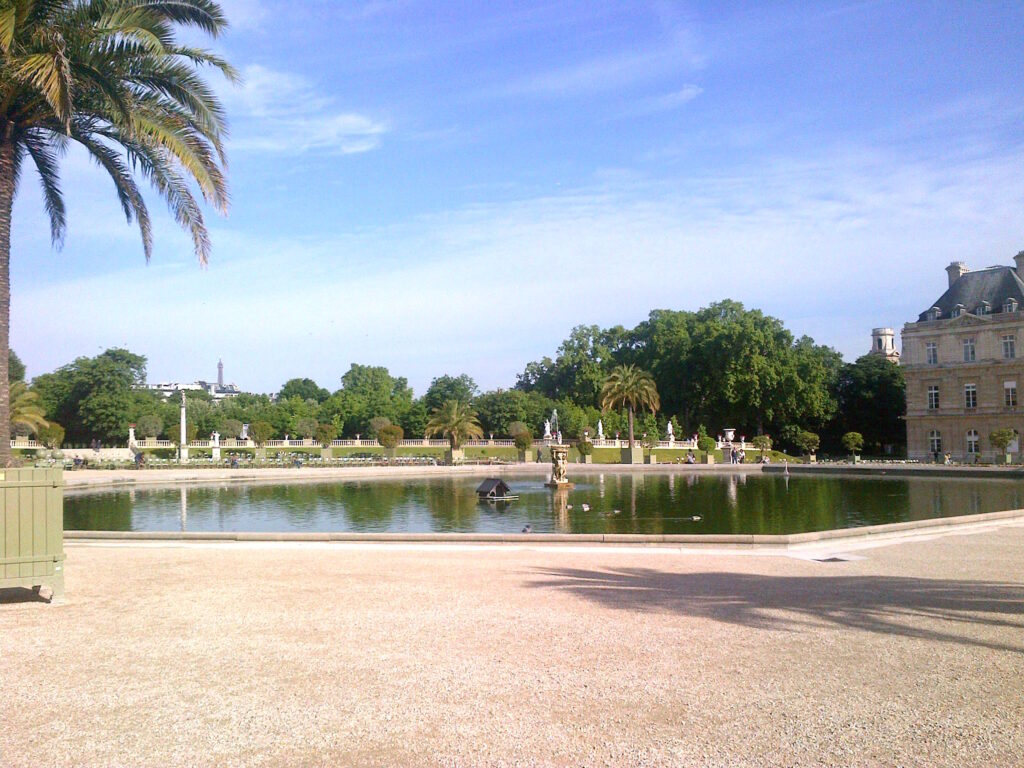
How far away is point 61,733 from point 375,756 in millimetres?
2051

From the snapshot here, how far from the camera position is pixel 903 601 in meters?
9.00

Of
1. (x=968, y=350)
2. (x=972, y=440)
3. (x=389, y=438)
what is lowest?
(x=972, y=440)

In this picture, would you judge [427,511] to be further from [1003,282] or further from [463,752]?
[1003,282]

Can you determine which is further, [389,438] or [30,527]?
[389,438]

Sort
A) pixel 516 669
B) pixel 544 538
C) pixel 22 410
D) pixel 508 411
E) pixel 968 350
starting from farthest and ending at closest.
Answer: pixel 508 411 < pixel 968 350 < pixel 22 410 < pixel 544 538 < pixel 516 669

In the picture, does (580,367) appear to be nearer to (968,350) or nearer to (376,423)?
(376,423)

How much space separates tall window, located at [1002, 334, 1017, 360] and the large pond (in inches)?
994

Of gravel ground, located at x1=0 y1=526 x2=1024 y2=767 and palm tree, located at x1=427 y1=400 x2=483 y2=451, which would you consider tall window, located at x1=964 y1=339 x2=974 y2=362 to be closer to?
palm tree, located at x1=427 y1=400 x2=483 y2=451

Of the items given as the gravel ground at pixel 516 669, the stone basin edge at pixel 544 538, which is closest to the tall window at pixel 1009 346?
the stone basin edge at pixel 544 538

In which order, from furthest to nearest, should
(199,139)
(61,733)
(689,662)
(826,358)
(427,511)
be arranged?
(826,358)
(427,511)
(199,139)
(689,662)
(61,733)

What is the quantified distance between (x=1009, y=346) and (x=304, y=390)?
107 metres

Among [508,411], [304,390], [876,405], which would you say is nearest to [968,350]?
[876,405]

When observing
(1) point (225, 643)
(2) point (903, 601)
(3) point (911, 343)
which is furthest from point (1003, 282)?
(1) point (225, 643)

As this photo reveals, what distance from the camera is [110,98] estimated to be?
40.6 ft
